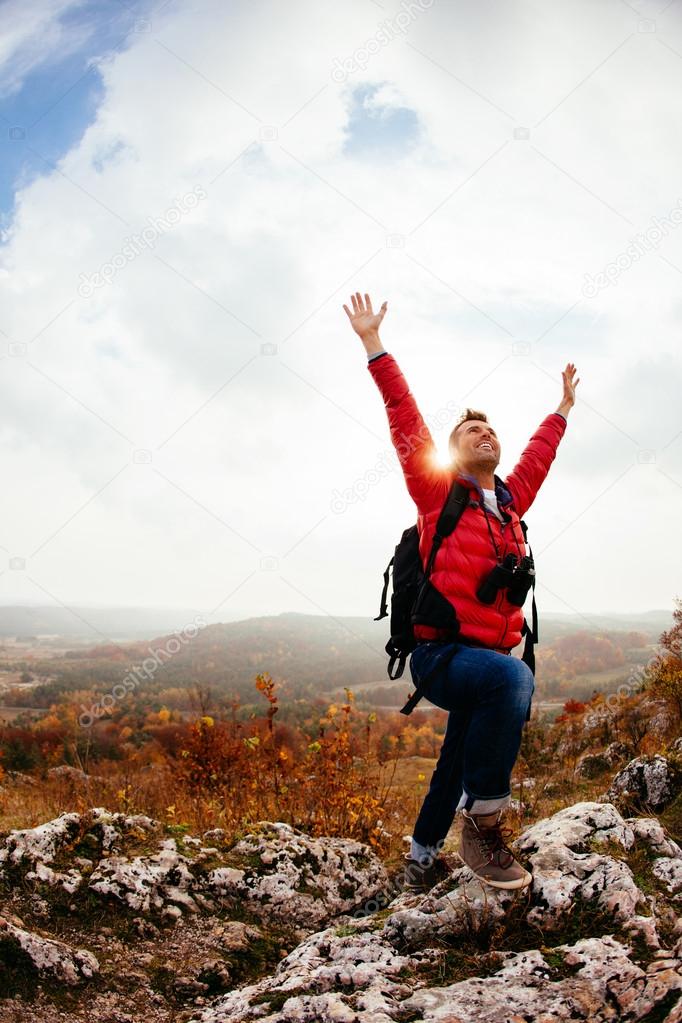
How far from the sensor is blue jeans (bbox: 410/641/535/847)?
3.16 metres

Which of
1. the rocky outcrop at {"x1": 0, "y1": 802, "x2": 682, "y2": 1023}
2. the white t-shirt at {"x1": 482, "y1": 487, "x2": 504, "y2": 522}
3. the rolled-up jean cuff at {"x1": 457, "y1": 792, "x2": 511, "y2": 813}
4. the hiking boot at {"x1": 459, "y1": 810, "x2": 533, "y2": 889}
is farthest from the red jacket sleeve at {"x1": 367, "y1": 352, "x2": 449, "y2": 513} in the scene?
the rocky outcrop at {"x1": 0, "y1": 802, "x2": 682, "y2": 1023}

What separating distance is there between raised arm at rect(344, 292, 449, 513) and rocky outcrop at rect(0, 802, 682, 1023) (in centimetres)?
220

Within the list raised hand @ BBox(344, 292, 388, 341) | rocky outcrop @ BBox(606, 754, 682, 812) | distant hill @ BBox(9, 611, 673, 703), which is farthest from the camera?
distant hill @ BBox(9, 611, 673, 703)

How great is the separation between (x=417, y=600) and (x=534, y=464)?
148 centimetres

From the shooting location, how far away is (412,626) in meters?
3.52

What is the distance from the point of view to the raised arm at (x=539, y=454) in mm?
4082

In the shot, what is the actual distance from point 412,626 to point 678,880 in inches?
86.4

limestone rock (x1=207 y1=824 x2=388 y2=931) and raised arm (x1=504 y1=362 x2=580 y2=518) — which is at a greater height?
raised arm (x1=504 y1=362 x2=580 y2=518)

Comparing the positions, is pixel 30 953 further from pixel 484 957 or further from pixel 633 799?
pixel 633 799

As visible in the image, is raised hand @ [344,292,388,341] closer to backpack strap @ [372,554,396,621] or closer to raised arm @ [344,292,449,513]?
raised arm @ [344,292,449,513]

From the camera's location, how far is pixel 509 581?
330 cm

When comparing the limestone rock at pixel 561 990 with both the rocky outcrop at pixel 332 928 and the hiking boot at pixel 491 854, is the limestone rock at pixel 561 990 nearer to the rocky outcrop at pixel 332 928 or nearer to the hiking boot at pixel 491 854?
the rocky outcrop at pixel 332 928

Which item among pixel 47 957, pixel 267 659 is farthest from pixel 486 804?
pixel 267 659

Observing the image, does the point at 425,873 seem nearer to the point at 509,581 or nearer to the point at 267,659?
the point at 509,581
